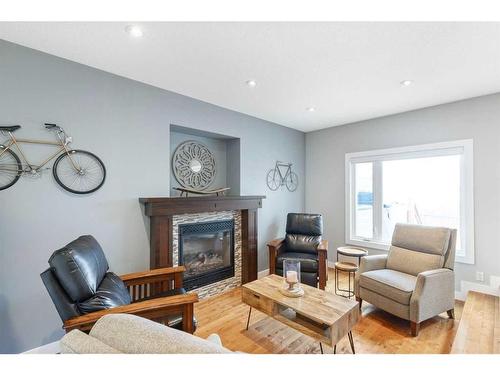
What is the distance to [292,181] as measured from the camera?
439 centimetres

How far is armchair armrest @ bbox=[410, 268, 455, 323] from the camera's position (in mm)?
2174

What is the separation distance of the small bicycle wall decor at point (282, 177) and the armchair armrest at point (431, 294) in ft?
7.64

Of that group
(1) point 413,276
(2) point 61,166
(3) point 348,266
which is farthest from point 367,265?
(2) point 61,166

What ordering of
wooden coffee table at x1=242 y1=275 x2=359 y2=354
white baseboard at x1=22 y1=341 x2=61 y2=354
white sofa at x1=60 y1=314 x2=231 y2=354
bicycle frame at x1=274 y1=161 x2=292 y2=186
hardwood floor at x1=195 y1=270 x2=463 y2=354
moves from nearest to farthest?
1. white sofa at x1=60 y1=314 x2=231 y2=354
2. wooden coffee table at x1=242 y1=275 x2=359 y2=354
3. white baseboard at x1=22 y1=341 x2=61 y2=354
4. hardwood floor at x1=195 y1=270 x2=463 y2=354
5. bicycle frame at x1=274 y1=161 x2=292 y2=186

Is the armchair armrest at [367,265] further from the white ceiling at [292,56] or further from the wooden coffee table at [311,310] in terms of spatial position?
the white ceiling at [292,56]

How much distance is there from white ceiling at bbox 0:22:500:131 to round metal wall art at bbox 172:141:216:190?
2.33 feet

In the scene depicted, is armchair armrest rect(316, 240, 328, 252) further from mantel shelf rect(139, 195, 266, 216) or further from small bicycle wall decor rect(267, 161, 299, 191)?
small bicycle wall decor rect(267, 161, 299, 191)

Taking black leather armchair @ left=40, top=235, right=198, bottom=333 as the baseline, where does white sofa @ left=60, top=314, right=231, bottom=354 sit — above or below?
above

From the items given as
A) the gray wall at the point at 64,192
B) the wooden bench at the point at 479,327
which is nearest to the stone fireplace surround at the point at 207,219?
the gray wall at the point at 64,192

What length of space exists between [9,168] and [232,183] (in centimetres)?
236

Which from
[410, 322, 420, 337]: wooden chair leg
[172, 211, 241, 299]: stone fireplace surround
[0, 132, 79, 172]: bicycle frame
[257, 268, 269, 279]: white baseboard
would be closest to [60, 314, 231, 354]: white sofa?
[0, 132, 79, 172]: bicycle frame

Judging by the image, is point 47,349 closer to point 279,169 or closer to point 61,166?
point 61,166

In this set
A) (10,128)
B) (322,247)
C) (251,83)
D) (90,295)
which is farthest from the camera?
(322,247)

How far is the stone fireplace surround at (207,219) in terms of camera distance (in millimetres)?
2523
